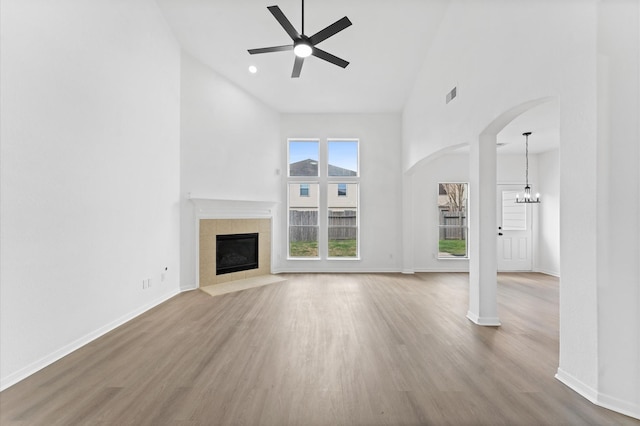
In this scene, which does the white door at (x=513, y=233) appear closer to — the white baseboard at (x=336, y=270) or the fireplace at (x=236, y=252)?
the white baseboard at (x=336, y=270)

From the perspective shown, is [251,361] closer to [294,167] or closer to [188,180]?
[188,180]

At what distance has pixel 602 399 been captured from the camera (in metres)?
1.77

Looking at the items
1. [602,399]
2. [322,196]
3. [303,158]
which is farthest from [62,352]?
[303,158]

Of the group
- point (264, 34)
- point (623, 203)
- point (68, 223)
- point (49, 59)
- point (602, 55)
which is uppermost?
point (264, 34)

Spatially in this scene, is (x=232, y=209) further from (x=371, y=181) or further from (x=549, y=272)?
(x=549, y=272)

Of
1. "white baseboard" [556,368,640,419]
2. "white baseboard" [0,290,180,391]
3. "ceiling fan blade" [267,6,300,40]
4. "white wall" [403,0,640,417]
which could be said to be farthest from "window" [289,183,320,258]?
"white baseboard" [556,368,640,419]

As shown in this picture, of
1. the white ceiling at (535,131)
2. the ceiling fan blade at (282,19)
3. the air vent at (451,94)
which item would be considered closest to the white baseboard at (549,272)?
the white ceiling at (535,131)

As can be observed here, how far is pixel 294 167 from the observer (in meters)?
6.61

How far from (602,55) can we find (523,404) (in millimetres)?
2465

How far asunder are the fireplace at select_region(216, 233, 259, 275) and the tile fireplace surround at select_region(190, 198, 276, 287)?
89mm

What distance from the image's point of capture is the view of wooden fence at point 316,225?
6586 millimetres

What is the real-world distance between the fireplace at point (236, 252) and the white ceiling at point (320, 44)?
320cm

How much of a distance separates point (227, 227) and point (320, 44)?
3.83 metres

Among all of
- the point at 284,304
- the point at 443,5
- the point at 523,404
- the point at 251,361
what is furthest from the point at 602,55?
the point at 284,304
